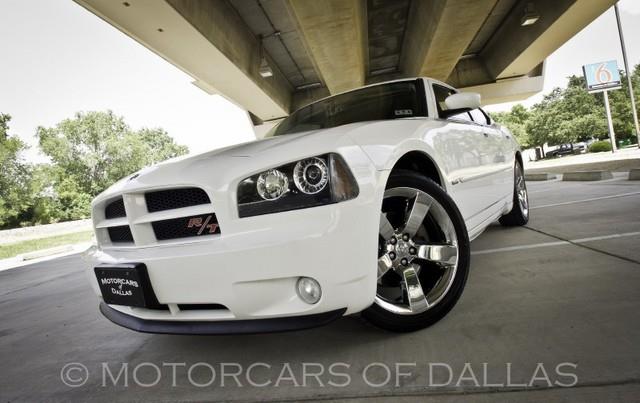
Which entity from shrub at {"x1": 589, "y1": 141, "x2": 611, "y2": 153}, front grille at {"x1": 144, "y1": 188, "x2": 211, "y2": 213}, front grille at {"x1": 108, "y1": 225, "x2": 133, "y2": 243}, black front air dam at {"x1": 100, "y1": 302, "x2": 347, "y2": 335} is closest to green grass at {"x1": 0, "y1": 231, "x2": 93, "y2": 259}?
front grille at {"x1": 108, "y1": 225, "x2": 133, "y2": 243}

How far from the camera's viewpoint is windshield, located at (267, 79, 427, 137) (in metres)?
2.62

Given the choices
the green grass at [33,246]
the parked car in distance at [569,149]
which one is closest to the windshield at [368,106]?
the green grass at [33,246]

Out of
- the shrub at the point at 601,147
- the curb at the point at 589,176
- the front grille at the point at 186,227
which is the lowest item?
the shrub at the point at 601,147

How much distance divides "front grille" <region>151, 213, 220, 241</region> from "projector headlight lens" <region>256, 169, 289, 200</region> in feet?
0.78

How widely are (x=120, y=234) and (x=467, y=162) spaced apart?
6.95 feet

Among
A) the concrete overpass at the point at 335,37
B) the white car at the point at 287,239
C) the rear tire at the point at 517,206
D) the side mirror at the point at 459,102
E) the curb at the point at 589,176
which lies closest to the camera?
the white car at the point at 287,239

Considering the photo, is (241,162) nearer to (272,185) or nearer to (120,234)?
(272,185)

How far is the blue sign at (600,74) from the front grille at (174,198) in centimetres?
3330

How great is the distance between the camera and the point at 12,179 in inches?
1232

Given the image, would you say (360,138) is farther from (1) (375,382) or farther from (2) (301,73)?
(2) (301,73)

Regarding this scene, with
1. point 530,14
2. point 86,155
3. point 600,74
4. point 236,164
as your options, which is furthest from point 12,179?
point 600,74

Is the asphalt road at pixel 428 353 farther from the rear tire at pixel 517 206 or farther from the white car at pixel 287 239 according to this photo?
the rear tire at pixel 517 206

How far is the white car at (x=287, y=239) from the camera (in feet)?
4.89

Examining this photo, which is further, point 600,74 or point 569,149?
point 569,149
